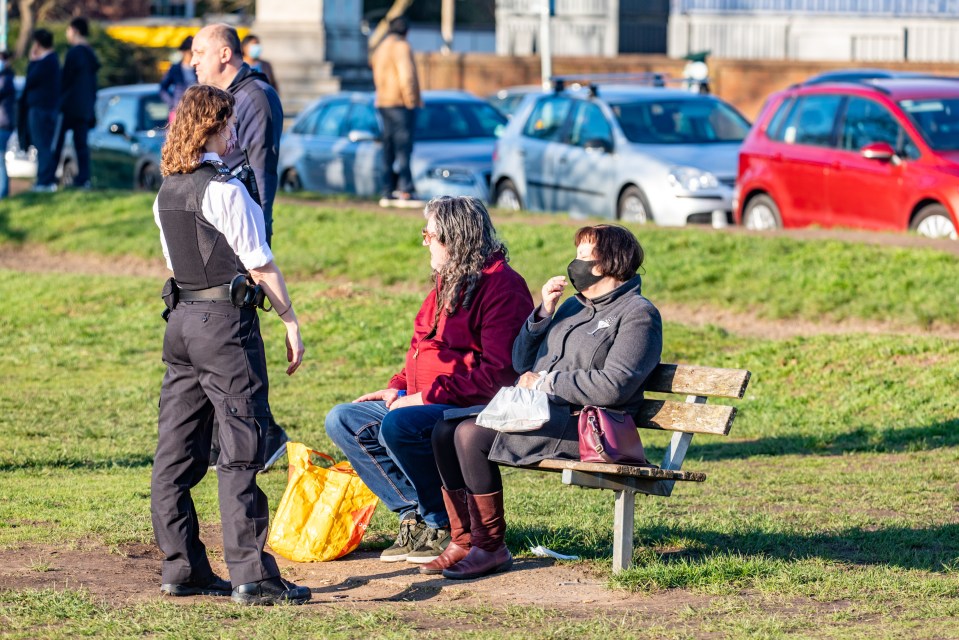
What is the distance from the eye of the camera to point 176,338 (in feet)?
17.7

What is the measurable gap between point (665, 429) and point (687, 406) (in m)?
0.12

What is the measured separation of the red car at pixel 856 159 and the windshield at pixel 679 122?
126 cm

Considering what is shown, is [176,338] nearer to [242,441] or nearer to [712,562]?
[242,441]

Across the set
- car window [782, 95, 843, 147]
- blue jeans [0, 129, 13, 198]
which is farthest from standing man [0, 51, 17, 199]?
car window [782, 95, 843, 147]

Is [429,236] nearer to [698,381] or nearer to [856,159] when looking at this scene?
[698,381]

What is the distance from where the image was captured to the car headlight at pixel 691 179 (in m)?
15.5

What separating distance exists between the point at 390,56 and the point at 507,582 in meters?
10.9

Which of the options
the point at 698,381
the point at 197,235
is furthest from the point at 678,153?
the point at 197,235

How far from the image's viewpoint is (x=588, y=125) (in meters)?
16.7

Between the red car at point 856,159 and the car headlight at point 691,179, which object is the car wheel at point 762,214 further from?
the car headlight at point 691,179

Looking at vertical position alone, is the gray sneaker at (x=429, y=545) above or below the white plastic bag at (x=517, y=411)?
below

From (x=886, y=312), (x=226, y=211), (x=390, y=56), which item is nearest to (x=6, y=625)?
(x=226, y=211)

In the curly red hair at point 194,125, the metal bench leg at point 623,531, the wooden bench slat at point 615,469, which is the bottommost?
the metal bench leg at point 623,531

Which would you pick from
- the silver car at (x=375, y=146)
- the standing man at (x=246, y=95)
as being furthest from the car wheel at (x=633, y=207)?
the standing man at (x=246, y=95)
